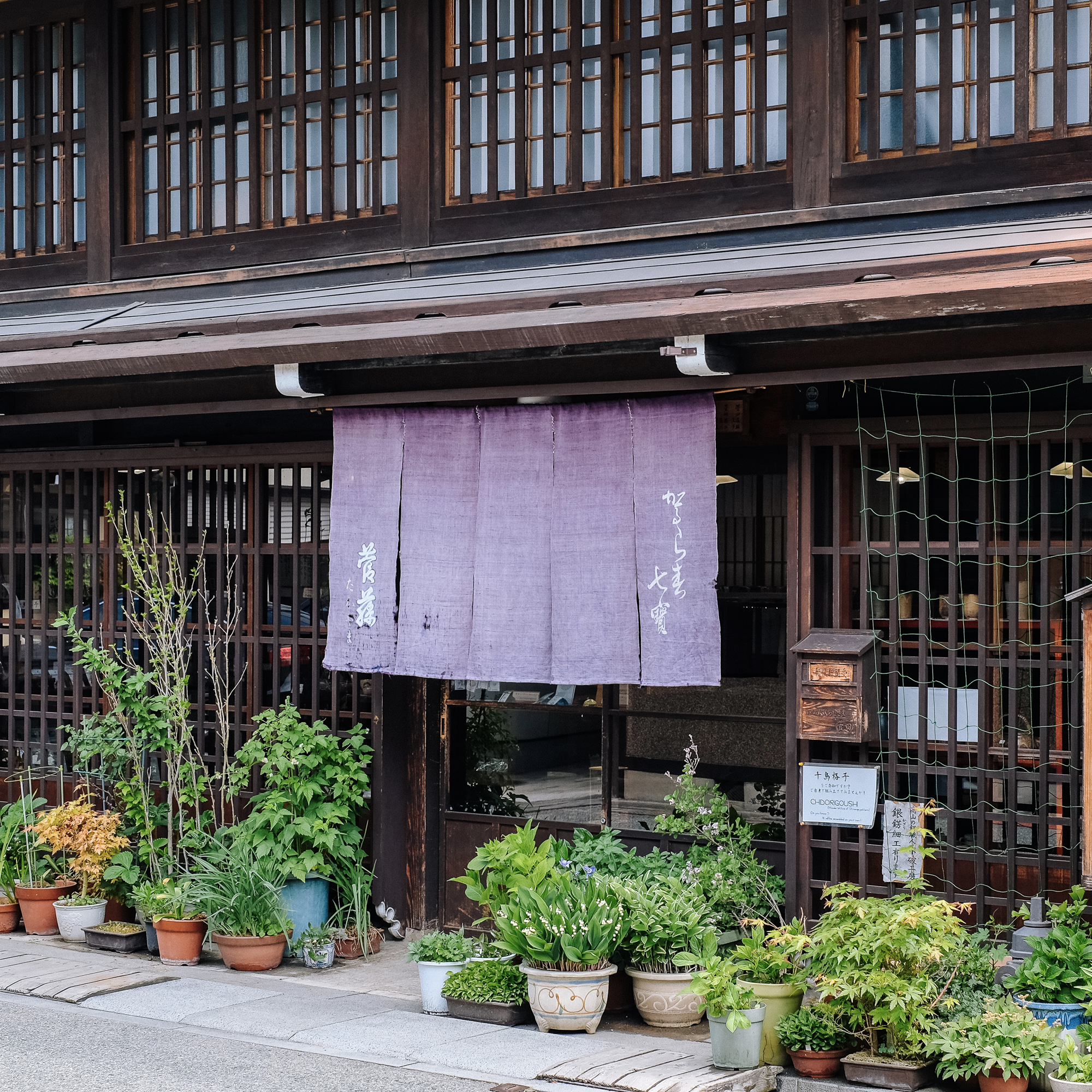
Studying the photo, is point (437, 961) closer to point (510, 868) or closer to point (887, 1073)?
point (510, 868)

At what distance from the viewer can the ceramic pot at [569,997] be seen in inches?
314

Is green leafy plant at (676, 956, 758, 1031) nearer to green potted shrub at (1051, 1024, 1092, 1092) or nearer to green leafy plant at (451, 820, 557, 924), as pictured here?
green leafy plant at (451, 820, 557, 924)

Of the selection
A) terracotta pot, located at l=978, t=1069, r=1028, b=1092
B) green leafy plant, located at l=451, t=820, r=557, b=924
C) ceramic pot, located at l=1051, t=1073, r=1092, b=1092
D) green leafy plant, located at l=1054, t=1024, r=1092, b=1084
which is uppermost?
green leafy plant, located at l=451, t=820, r=557, b=924

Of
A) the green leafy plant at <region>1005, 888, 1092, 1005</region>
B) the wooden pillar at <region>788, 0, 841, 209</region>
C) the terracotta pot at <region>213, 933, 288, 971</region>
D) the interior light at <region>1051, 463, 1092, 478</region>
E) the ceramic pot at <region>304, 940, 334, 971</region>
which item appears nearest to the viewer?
the green leafy plant at <region>1005, 888, 1092, 1005</region>

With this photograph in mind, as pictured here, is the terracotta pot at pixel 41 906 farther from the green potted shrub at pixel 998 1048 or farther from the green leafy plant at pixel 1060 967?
the green leafy plant at pixel 1060 967

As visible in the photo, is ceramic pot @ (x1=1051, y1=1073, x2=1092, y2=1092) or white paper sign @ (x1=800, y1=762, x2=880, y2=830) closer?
ceramic pot @ (x1=1051, y1=1073, x2=1092, y2=1092)

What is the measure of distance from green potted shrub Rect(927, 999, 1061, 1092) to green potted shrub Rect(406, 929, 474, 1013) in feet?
9.74

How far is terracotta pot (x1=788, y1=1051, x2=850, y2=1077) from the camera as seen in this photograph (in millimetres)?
7309

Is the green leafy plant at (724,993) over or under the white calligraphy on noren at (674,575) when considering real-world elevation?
under

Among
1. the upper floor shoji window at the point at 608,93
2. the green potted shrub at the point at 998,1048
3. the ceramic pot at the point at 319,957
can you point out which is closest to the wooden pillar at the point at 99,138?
the upper floor shoji window at the point at 608,93

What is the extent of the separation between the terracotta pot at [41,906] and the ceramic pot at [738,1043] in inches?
219

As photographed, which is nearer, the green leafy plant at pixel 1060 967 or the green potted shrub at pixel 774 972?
the green leafy plant at pixel 1060 967

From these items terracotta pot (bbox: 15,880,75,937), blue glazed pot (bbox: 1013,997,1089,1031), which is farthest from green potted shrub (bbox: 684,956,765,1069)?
terracotta pot (bbox: 15,880,75,937)

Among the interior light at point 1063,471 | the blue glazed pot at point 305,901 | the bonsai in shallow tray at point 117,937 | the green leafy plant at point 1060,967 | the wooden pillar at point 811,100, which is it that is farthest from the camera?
the bonsai in shallow tray at point 117,937
